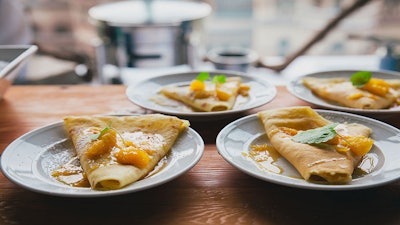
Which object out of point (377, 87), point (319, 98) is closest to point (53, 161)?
point (319, 98)

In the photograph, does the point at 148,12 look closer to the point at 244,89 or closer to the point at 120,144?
the point at 244,89

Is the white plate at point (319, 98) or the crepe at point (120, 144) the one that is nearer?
the crepe at point (120, 144)

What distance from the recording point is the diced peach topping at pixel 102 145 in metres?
1.05

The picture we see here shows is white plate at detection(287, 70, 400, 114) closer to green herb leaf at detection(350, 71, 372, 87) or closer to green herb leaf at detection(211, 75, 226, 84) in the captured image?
green herb leaf at detection(350, 71, 372, 87)

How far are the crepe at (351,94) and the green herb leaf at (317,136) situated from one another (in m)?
0.39

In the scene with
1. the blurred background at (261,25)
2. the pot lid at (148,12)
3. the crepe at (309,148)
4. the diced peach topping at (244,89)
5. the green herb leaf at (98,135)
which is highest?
the pot lid at (148,12)

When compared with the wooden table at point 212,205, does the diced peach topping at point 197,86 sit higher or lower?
higher

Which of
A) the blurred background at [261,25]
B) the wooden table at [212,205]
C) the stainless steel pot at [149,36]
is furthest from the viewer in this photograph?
the blurred background at [261,25]

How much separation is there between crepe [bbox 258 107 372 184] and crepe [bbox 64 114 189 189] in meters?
0.26

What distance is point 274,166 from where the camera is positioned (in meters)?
1.08

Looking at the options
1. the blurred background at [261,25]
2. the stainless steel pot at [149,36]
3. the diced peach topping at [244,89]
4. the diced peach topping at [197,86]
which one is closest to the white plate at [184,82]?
the diced peach topping at [244,89]

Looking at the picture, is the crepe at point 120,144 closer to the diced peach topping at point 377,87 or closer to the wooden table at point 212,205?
the wooden table at point 212,205

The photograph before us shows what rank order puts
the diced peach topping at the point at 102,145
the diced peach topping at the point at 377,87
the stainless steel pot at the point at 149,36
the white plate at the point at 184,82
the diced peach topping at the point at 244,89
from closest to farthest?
1. the diced peach topping at the point at 102,145
2. the white plate at the point at 184,82
3. the diced peach topping at the point at 377,87
4. the diced peach topping at the point at 244,89
5. the stainless steel pot at the point at 149,36

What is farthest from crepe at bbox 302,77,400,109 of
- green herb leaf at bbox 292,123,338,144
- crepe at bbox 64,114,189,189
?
crepe at bbox 64,114,189,189
